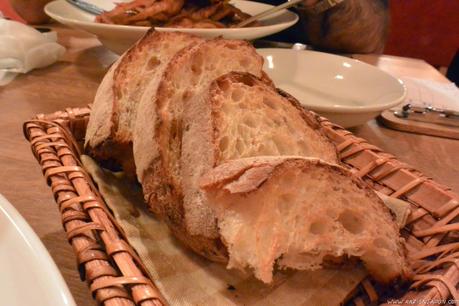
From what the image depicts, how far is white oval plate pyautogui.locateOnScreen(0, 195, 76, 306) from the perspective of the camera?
0.37 m

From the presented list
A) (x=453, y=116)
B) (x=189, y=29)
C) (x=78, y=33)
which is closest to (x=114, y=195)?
(x=189, y=29)

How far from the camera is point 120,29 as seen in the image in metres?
1.22

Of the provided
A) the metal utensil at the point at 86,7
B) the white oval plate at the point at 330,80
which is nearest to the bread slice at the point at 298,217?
the white oval plate at the point at 330,80

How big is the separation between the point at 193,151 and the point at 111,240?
18 cm

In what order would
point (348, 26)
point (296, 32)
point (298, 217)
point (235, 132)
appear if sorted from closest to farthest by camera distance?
1. point (298, 217)
2. point (235, 132)
3. point (348, 26)
4. point (296, 32)

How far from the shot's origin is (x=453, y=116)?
48.0 inches

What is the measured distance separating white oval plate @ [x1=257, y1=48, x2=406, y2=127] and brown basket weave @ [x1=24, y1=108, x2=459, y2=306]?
419mm

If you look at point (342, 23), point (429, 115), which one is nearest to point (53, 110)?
point (429, 115)

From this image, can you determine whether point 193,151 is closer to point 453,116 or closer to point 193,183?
point 193,183

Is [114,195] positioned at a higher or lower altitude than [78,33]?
higher


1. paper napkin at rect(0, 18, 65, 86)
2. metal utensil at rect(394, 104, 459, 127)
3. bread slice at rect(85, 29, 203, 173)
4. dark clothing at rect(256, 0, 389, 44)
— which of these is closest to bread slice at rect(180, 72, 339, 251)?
bread slice at rect(85, 29, 203, 173)

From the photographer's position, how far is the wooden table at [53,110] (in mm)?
707

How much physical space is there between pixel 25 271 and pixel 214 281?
0.78 feet

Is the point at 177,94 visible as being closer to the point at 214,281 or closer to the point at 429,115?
the point at 214,281
